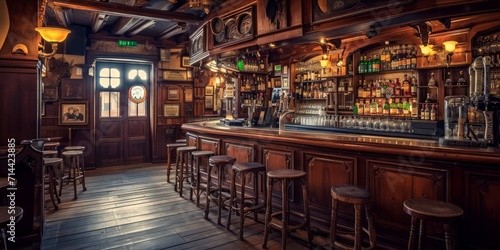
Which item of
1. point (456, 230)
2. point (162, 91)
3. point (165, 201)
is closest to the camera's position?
point (456, 230)

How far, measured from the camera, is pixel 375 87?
20.0 ft

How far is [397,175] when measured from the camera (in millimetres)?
2627

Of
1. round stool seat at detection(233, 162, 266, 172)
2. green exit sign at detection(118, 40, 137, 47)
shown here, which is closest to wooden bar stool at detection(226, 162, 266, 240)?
round stool seat at detection(233, 162, 266, 172)

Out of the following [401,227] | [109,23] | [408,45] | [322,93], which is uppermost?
[109,23]

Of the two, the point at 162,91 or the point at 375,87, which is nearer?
the point at 375,87

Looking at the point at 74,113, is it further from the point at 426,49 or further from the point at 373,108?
the point at 426,49

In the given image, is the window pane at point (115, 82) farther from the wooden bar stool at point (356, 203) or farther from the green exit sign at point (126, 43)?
the wooden bar stool at point (356, 203)

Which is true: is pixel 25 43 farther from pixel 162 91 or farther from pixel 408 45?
pixel 408 45

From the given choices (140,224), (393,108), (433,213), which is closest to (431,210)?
(433,213)

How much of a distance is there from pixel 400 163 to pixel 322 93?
14.7 ft

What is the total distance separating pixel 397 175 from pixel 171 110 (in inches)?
252

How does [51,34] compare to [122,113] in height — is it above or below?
above

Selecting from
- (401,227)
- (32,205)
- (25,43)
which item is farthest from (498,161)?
(25,43)

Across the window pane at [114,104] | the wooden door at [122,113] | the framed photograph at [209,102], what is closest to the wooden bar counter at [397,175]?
the framed photograph at [209,102]
